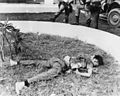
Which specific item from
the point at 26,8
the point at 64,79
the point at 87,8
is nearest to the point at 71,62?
the point at 64,79

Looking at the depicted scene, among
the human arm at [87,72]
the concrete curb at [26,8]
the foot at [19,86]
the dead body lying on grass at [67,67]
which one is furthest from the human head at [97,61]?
the concrete curb at [26,8]

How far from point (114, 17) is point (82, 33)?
287cm

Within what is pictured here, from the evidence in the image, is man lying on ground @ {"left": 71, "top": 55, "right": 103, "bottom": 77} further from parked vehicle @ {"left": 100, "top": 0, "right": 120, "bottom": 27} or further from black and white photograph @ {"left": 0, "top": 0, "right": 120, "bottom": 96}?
parked vehicle @ {"left": 100, "top": 0, "right": 120, "bottom": 27}

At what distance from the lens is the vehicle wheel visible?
9086mm

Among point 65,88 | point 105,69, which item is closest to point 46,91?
point 65,88

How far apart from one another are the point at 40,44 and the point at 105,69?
2003 mm

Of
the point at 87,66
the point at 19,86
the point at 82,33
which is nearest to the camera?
the point at 19,86

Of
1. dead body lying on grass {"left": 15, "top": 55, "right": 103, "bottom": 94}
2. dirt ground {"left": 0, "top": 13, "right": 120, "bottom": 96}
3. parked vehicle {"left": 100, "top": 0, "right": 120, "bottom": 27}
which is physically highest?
parked vehicle {"left": 100, "top": 0, "right": 120, "bottom": 27}

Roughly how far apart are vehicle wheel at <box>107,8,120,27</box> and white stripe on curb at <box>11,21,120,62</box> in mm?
2708

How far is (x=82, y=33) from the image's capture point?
22.1ft

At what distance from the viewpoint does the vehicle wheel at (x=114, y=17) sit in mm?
9086

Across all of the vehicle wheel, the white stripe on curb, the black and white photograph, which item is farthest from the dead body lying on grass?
the vehicle wheel

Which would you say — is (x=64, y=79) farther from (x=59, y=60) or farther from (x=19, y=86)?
(x=19, y=86)

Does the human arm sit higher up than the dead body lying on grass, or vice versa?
the dead body lying on grass
